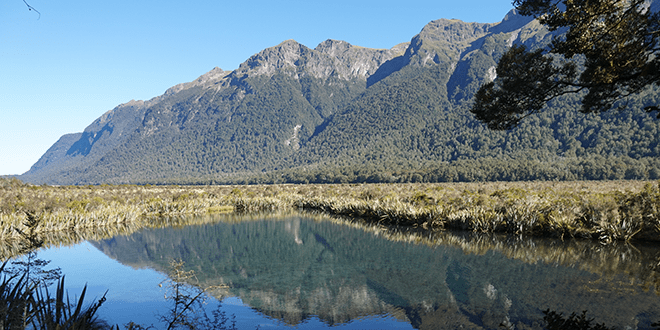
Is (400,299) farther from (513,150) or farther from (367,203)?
(513,150)

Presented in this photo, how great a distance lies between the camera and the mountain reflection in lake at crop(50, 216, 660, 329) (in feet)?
22.5

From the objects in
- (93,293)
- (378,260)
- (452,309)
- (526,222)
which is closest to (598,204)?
(526,222)

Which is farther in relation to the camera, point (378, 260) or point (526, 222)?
point (526, 222)

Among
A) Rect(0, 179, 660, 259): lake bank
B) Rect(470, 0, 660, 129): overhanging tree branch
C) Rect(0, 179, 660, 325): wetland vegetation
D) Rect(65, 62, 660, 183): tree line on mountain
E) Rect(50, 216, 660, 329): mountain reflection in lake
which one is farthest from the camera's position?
Rect(65, 62, 660, 183): tree line on mountain

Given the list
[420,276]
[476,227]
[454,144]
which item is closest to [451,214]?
[476,227]

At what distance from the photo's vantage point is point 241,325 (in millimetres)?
6543

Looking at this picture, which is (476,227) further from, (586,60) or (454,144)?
(454,144)

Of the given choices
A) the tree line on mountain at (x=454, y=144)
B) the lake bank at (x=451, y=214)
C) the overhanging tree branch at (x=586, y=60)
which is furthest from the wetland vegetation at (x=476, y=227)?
the tree line on mountain at (x=454, y=144)

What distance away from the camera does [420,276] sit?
9539 millimetres

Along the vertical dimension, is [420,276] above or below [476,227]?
below

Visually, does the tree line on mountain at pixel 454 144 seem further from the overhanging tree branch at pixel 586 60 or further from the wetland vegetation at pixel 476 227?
the overhanging tree branch at pixel 586 60

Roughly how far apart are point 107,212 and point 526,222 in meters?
20.6

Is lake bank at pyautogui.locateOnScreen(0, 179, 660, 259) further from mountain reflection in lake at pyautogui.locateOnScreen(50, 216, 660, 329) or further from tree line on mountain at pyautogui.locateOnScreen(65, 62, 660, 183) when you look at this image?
tree line on mountain at pyautogui.locateOnScreen(65, 62, 660, 183)

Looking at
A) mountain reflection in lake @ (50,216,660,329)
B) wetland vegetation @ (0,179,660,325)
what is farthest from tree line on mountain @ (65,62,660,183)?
mountain reflection in lake @ (50,216,660,329)
